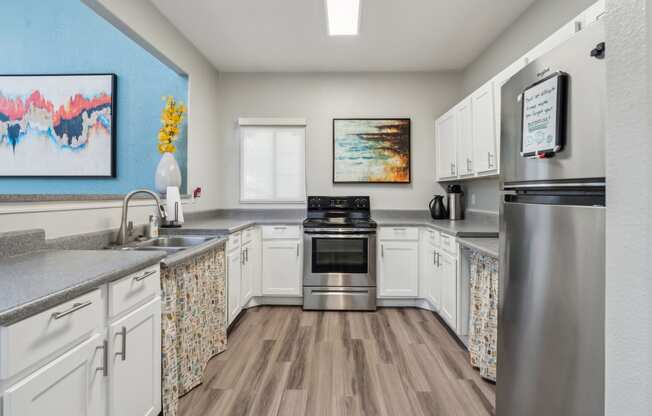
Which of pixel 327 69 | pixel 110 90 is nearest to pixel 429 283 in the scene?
pixel 327 69

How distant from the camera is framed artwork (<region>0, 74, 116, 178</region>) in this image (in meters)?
2.45

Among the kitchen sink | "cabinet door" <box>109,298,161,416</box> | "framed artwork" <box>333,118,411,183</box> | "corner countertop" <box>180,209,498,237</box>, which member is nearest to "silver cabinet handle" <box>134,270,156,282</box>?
"cabinet door" <box>109,298,161,416</box>

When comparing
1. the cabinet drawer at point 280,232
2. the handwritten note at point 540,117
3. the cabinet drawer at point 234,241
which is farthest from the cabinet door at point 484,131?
the cabinet drawer at point 234,241

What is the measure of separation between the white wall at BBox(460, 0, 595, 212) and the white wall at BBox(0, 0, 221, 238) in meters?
2.91

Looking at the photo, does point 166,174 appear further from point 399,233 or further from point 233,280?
point 399,233

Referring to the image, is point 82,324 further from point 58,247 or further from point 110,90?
point 110,90

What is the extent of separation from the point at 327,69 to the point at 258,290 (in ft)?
8.68

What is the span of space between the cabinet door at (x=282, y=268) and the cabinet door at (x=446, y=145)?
176 cm

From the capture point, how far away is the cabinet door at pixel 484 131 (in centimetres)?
251

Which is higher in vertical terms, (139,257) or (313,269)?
(139,257)

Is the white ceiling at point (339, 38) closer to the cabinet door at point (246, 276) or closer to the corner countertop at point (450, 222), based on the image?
the corner countertop at point (450, 222)

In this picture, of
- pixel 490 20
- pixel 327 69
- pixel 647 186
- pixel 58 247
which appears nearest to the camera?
pixel 647 186

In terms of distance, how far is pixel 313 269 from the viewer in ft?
11.5

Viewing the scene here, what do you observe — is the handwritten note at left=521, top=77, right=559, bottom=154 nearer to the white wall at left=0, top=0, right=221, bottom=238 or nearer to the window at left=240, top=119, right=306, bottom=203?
the white wall at left=0, top=0, right=221, bottom=238
